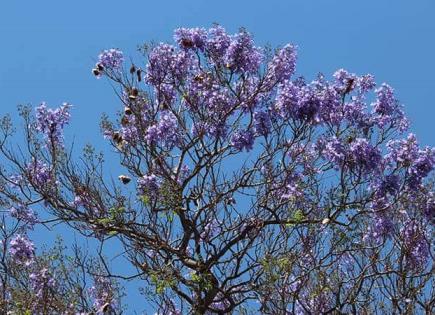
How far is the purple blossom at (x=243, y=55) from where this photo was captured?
1166 cm

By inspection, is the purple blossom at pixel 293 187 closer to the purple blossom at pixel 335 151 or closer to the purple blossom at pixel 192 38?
the purple blossom at pixel 335 151

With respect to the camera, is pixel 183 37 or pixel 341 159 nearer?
pixel 341 159

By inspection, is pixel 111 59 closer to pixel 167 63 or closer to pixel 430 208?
pixel 167 63

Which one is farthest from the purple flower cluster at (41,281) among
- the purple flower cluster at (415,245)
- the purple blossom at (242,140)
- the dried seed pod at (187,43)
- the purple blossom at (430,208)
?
the purple blossom at (430,208)

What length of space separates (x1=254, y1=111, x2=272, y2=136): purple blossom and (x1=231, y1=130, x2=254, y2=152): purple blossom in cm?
13

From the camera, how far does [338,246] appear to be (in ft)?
36.0

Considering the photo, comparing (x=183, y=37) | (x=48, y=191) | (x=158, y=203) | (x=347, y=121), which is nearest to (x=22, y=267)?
(x=48, y=191)

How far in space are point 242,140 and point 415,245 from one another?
280 centimetres

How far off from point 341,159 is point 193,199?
78.1 inches

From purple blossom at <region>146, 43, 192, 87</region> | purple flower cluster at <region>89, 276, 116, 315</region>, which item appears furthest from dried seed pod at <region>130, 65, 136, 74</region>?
purple flower cluster at <region>89, 276, 116, 315</region>

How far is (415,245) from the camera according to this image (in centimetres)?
1166

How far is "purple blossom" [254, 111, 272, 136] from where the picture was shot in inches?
443

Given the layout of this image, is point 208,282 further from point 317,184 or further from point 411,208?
point 411,208

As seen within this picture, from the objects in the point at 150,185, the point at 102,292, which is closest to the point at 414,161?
the point at 150,185
